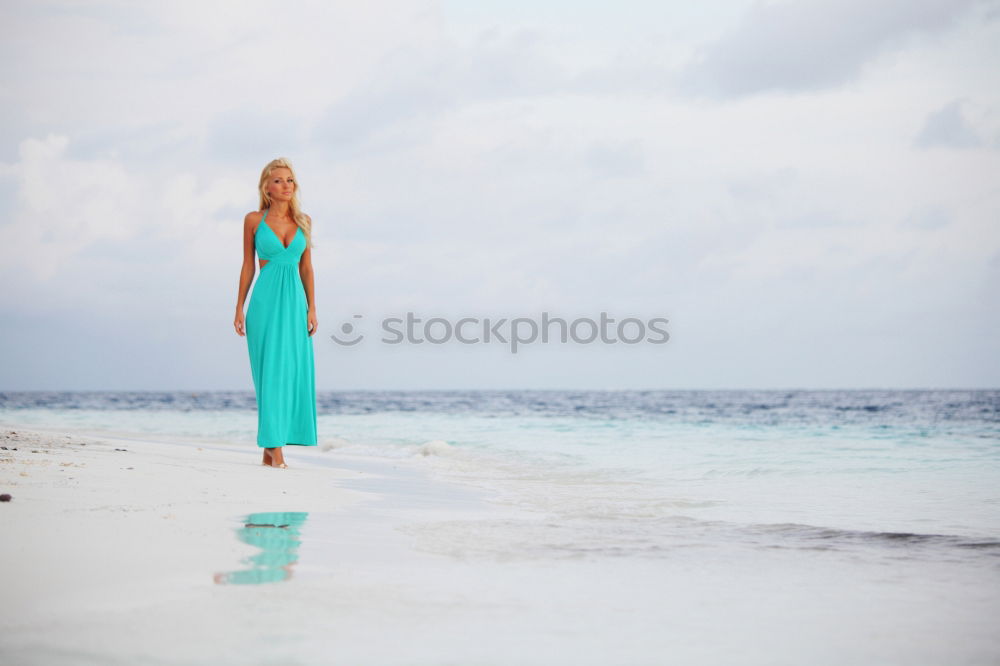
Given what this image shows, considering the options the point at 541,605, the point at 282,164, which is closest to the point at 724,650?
the point at 541,605

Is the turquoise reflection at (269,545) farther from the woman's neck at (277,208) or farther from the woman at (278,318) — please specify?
the woman's neck at (277,208)

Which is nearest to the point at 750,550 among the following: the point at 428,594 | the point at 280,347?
the point at 428,594

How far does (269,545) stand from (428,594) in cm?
84

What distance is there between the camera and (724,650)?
2062 millimetres

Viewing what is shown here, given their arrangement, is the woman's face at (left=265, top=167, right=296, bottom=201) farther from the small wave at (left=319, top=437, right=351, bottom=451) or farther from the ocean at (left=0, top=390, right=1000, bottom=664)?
the small wave at (left=319, top=437, right=351, bottom=451)

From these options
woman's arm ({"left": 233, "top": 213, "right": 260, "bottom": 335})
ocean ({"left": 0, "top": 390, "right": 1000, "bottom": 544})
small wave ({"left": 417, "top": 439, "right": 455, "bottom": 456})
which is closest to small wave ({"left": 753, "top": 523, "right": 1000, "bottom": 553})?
ocean ({"left": 0, "top": 390, "right": 1000, "bottom": 544})

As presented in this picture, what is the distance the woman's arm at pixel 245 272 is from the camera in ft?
18.4

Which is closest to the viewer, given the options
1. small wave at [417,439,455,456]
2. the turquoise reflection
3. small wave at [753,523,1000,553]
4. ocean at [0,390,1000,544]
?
the turquoise reflection

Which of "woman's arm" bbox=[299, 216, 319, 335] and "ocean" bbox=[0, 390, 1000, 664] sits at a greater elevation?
"woman's arm" bbox=[299, 216, 319, 335]

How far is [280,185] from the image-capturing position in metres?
5.57

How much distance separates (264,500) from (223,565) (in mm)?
1533

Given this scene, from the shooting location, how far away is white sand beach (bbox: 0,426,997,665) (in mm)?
1993

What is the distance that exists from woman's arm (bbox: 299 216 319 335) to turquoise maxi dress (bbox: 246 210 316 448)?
0.09m

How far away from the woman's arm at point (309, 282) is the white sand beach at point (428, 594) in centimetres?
200
